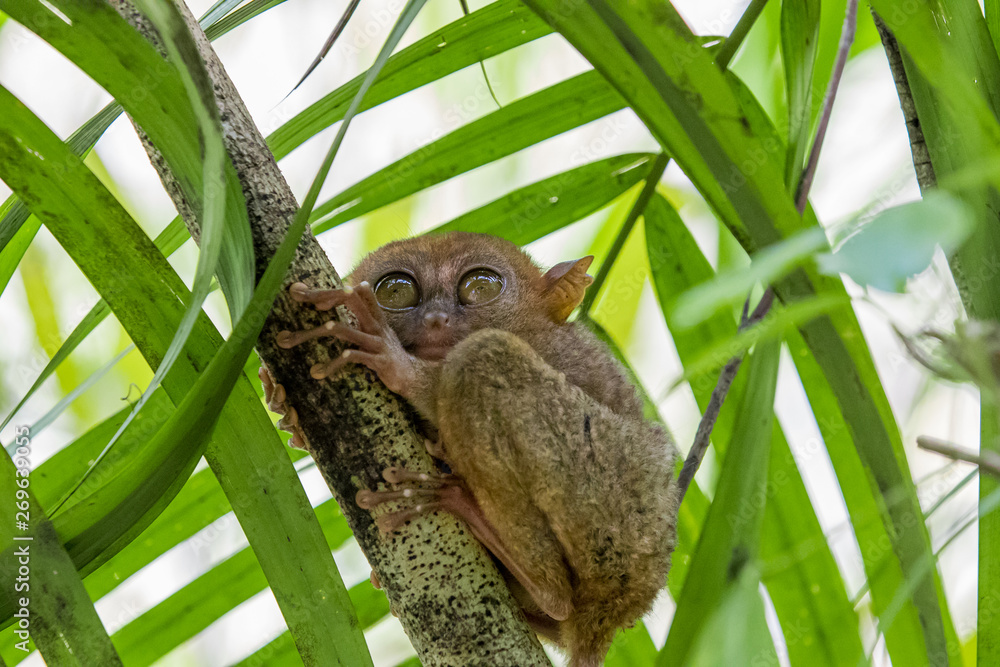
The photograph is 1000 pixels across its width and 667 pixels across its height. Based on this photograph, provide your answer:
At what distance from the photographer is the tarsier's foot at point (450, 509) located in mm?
1454

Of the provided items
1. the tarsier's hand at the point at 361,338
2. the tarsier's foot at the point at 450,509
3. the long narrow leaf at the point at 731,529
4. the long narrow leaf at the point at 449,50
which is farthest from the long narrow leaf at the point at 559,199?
the long narrow leaf at the point at 731,529

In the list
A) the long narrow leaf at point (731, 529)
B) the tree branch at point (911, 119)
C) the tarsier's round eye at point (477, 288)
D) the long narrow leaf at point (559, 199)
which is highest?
the tarsier's round eye at point (477, 288)

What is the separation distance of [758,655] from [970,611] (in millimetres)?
2696

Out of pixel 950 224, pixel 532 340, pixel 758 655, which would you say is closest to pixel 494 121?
pixel 532 340

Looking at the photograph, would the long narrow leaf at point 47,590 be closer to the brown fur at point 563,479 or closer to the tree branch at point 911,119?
the brown fur at point 563,479

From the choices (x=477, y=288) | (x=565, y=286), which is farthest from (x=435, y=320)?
(x=565, y=286)

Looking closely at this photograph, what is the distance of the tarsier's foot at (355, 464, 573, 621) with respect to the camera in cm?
145

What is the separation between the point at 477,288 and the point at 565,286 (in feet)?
0.86

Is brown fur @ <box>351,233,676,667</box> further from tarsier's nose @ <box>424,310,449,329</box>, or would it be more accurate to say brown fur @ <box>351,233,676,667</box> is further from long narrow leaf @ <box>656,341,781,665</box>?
long narrow leaf @ <box>656,341,781,665</box>

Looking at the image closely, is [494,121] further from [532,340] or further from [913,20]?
[913,20]

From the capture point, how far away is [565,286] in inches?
99.9

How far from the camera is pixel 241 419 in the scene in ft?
4.23

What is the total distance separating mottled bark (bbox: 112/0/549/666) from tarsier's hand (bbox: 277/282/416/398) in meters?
0.02

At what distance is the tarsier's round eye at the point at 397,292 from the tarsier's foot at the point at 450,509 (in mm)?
648
